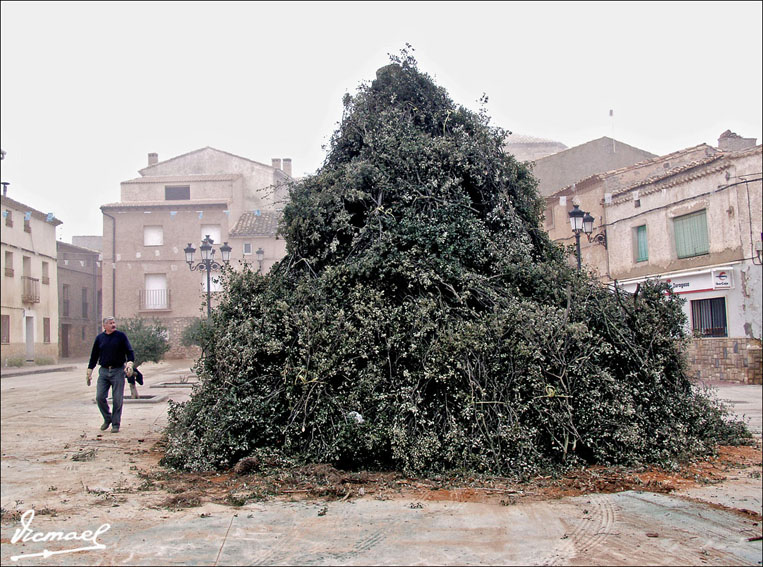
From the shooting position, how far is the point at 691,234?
19.3 meters

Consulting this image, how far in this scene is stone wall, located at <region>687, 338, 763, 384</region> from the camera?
55.7ft

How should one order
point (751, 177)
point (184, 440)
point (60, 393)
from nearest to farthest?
point (184, 440), point (60, 393), point (751, 177)

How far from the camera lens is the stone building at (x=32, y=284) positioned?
23.1m

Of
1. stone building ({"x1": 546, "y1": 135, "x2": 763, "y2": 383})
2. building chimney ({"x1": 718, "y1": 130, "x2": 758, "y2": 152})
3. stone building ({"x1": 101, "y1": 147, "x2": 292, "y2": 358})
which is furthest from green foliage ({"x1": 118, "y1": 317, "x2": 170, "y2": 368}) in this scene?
stone building ({"x1": 101, "y1": 147, "x2": 292, "y2": 358})

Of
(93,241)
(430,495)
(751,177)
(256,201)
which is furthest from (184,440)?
(93,241)

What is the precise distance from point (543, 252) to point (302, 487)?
4439 millimetres

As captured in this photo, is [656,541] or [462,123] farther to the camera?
[462,123]

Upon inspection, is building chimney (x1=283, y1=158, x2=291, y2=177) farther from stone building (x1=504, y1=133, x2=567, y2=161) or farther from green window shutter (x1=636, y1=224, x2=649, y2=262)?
green window shutter (x1=636, y1=224, x2=649, y2=262)

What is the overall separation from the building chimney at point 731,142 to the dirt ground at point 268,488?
58.7ft

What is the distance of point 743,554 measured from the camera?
4016 millimetres

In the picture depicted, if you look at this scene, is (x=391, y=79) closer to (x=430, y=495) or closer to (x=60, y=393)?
(x=430, y=495)

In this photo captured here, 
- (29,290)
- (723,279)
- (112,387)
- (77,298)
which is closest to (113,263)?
(77,298)

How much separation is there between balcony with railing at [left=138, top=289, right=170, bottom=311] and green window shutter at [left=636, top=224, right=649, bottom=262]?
89.4 ft

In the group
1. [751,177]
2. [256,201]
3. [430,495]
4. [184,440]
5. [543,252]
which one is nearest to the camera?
[430,495]
